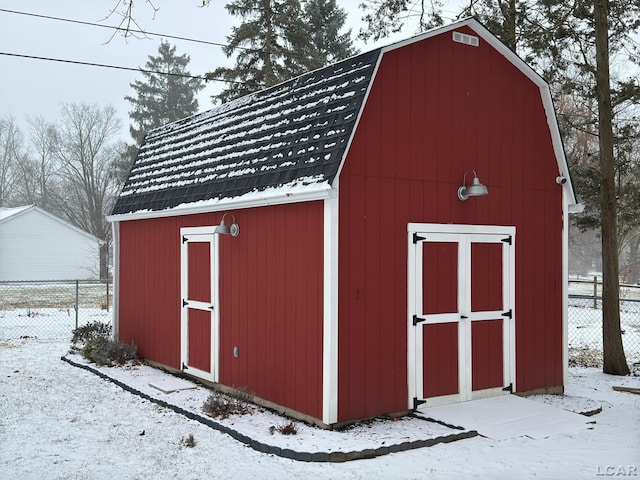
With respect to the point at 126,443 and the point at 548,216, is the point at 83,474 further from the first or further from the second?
the point at 548,216

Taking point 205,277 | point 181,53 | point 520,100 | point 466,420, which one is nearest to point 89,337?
point 205,277

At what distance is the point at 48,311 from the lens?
59.4 ft

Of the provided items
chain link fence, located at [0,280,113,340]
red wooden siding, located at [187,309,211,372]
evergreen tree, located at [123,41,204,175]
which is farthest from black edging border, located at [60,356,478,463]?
evergreen tree, located at [123,41,204,175]

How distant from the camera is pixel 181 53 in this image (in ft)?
131

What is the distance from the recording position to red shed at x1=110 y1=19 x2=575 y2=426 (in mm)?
6445

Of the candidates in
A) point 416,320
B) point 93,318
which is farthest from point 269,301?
point 93,318

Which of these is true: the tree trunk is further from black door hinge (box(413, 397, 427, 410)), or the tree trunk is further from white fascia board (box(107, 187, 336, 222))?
white fascia board (box(107, 187, 336, 222))

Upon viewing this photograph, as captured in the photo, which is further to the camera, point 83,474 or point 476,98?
point 476,98

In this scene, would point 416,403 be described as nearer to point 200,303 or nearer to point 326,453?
point 326,453

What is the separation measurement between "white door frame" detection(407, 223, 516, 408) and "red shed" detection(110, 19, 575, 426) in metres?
0.02

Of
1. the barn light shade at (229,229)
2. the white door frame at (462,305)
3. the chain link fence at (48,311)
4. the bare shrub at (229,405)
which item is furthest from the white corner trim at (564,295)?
the chain link fence at (48,311)

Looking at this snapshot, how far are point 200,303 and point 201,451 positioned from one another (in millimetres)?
3108

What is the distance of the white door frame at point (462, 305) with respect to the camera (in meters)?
6.88

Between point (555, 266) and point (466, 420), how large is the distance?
9.06 ft
